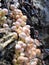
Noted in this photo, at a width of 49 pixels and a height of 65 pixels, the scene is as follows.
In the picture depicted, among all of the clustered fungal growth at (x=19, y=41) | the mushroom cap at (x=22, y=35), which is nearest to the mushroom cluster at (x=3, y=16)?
the clustered fungal growth at (x=19, y=41)

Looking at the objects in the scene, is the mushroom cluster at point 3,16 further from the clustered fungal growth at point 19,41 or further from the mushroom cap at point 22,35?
the mushroom cap at point 22,35

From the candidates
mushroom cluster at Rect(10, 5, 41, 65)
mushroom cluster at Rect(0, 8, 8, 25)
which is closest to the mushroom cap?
mushroom cluster at Rect(10, 5, 41, 65)

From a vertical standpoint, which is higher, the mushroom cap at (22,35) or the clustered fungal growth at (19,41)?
the mushroom cap at (22,35)

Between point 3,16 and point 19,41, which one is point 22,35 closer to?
point 19,41

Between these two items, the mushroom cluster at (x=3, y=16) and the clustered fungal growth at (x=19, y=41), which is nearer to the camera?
the clustered fungal growth at (x=19, y=41)

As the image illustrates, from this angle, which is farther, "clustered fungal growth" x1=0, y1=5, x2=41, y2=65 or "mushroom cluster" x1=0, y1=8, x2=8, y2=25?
"mushroom cluster" x1=0, y1=8, x2=8, y2=25

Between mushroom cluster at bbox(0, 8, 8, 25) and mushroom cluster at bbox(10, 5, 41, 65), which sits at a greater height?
mushroom cluster at bbox(0, 8, 8, 25)

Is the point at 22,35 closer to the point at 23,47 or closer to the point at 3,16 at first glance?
the point at 23,47

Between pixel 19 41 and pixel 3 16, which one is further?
pixel 3 16

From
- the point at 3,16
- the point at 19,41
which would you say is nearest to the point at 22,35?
the point at 19,41

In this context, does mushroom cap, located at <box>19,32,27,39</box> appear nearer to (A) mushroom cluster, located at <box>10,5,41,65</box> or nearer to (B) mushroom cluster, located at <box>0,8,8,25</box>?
(A) mushroom cluster, located at <box>10,5,41,65</box>

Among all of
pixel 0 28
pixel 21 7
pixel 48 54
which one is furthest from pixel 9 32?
pixel 48 54
